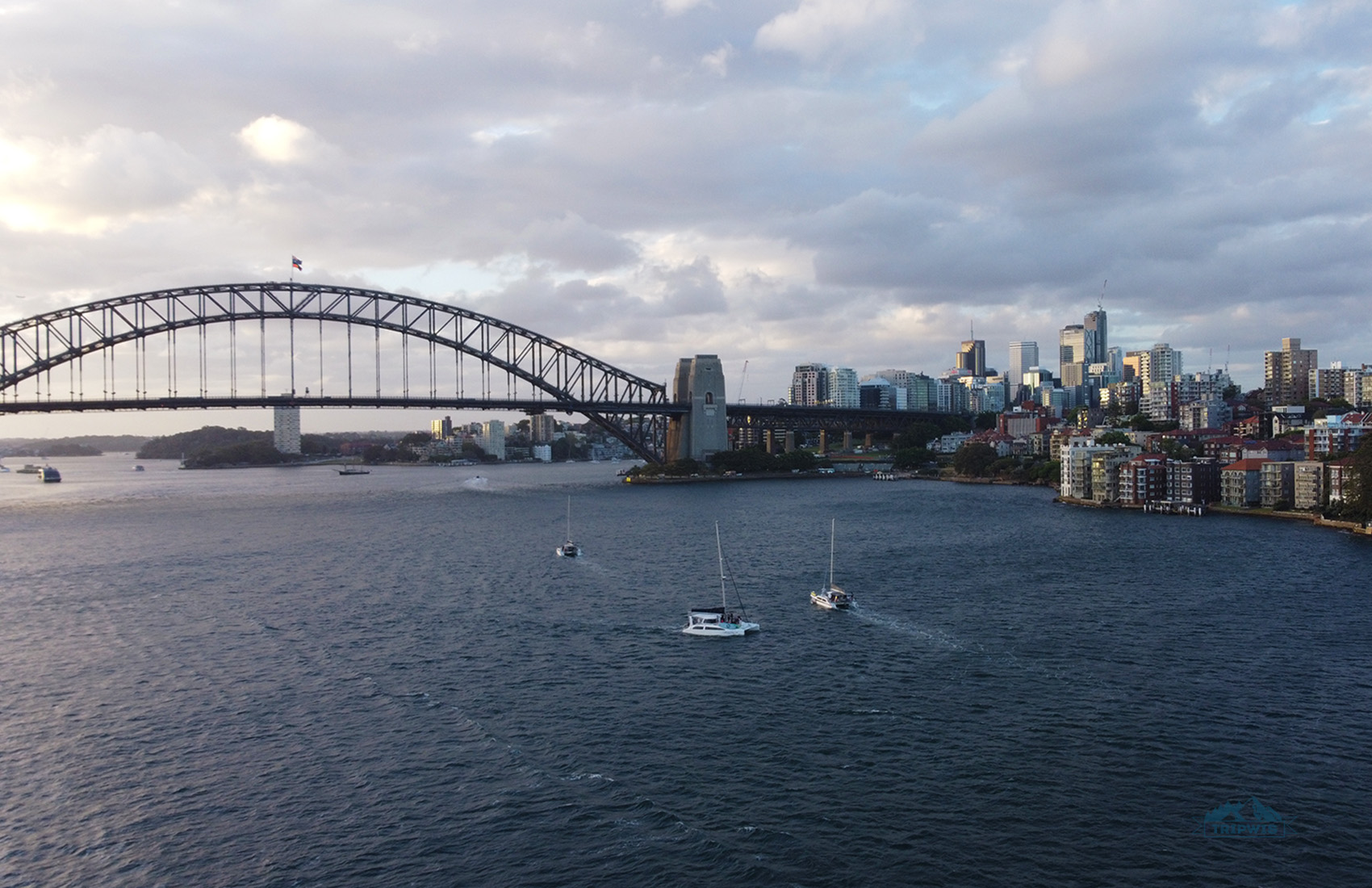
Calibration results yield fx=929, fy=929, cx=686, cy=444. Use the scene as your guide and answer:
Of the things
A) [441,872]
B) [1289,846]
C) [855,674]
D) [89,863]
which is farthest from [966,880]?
[89,863]

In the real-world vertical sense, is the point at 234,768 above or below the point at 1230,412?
below

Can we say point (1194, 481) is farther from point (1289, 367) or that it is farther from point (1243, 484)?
point (1289, 367)

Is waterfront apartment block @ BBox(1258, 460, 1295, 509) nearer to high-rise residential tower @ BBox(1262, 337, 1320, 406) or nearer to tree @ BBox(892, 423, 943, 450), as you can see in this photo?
tree @ BBox(892, 423, 943, 450)

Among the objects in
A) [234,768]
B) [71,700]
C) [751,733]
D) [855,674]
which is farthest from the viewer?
[855,674]

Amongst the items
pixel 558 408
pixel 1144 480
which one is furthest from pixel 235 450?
pixel 1144 480

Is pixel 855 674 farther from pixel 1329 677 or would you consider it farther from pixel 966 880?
pixel 1329 677

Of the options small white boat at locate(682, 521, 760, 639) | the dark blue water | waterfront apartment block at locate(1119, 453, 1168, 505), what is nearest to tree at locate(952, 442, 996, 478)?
waterfront apartment block at locate(1119, 453, 1168, 505)
